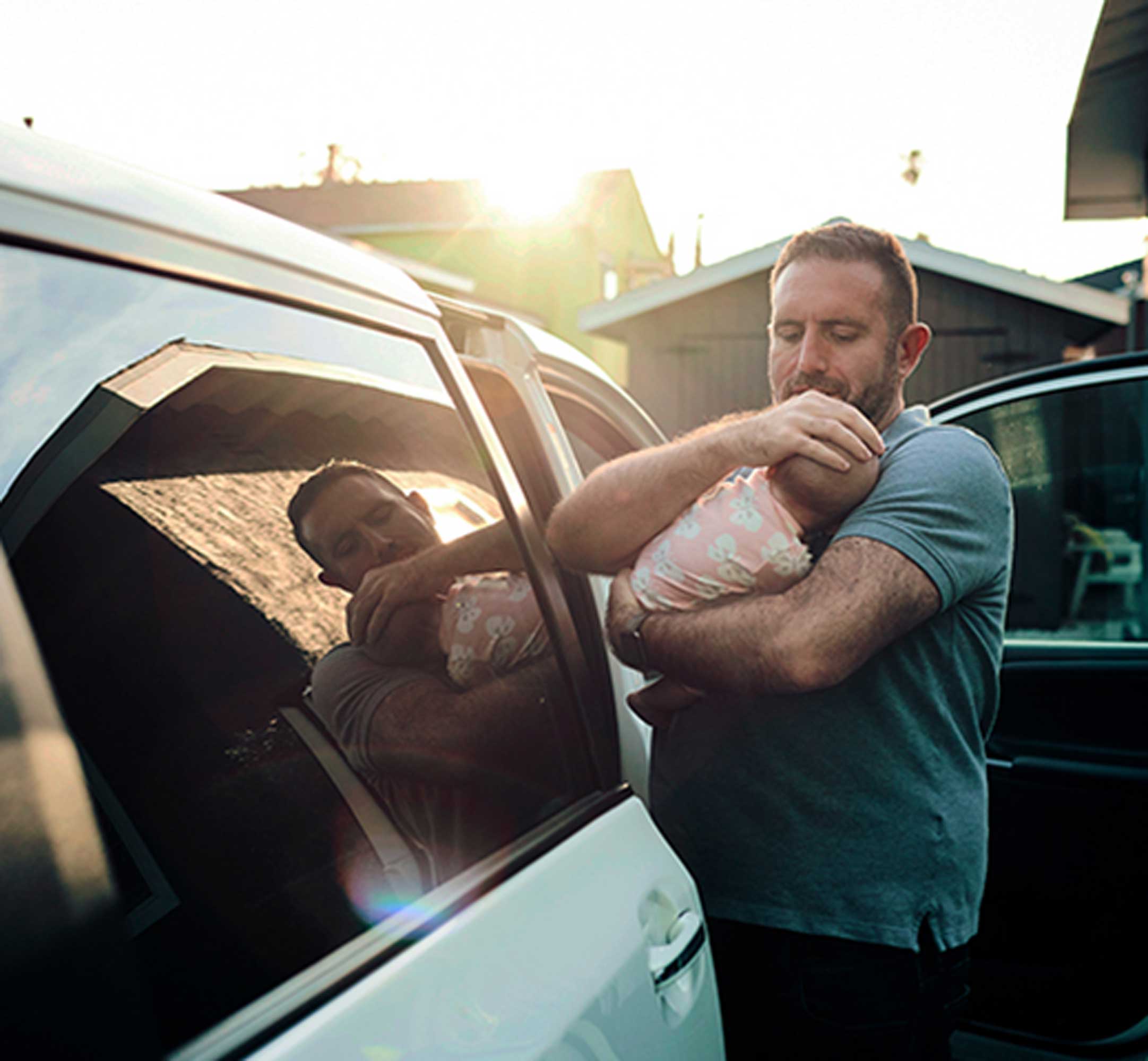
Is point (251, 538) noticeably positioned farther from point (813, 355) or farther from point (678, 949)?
point (813, 355)

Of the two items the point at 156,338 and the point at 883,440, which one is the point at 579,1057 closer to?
the point at 156,338

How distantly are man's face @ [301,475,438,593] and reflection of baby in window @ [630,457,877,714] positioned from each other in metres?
0.48

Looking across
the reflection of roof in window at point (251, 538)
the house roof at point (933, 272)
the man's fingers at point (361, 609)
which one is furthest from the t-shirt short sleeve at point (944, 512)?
the house roof at point (933, 272)

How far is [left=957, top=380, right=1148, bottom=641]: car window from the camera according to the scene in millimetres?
3492

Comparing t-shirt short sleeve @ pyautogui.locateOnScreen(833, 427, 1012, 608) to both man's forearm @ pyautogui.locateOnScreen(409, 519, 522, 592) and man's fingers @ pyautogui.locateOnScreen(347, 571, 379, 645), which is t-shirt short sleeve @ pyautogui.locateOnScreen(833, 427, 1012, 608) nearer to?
man's forearm @ pyautogui.locateOnScreen(409, 519, 522, 592)

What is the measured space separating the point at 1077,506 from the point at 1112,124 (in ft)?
9.61

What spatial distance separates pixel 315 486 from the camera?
1.26m

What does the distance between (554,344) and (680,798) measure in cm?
120

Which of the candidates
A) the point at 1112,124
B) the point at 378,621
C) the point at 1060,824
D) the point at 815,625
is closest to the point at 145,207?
the point at 378,621

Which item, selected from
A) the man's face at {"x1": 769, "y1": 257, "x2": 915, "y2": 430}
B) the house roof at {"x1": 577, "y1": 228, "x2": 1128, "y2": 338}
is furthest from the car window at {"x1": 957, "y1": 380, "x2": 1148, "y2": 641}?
the house roof at {"x1": 577, "y1": 228, "x2": 1128, "y2": 338}

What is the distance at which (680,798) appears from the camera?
1.95 metres

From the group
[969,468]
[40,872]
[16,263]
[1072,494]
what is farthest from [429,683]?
[1072,494]

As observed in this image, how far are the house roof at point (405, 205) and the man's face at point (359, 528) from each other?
22.4 m

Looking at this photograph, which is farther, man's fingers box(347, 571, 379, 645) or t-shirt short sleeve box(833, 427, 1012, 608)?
t-shirt short sleeve box(833, 427, 1012, 608)
